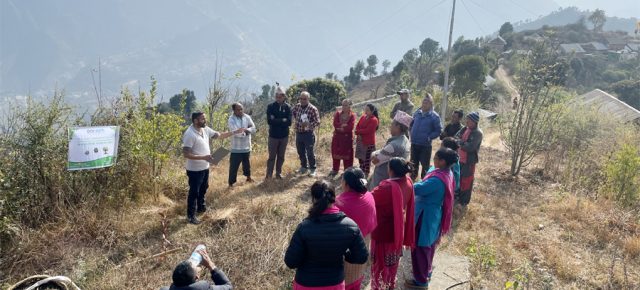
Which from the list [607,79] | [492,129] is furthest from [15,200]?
[607,79]

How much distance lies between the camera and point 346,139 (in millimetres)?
6691

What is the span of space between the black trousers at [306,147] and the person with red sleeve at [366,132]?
3.21 ft

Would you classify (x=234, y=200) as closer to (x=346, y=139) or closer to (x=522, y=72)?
(x=346, y=139)

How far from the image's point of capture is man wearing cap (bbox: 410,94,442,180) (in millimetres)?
5820

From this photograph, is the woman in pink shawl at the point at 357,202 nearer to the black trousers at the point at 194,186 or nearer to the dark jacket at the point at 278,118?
the black trousers at the point at 194,186

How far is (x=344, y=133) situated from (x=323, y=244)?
4.37 m

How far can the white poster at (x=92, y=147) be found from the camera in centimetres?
427

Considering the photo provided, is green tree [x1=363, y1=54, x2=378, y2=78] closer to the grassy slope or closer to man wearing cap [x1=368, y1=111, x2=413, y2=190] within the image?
the grassy slope

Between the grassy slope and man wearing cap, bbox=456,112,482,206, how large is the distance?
327mm

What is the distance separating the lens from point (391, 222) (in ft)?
10.6

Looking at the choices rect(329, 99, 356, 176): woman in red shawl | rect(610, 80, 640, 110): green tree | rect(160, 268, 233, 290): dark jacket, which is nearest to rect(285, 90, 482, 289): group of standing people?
rect(160, 268, 233, 290): dark jacket

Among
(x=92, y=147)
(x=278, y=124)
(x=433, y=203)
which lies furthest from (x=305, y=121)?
(x=433, y=203)

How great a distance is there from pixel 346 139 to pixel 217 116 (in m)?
4.62

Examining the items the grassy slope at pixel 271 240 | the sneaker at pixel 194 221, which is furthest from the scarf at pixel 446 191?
the sneaker at pixel 194 221
